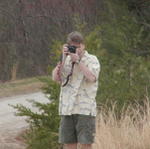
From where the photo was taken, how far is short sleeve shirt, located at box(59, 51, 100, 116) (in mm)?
6312

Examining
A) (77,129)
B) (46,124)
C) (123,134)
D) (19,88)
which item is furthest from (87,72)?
(19,88)

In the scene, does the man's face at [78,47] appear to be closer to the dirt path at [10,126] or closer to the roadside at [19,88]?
the dirt path at [10,126]

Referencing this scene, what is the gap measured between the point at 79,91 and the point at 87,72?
0.81 feet

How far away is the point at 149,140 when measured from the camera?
23.3 feet

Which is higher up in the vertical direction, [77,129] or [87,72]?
[87,72]

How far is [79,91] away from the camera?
20.8ft

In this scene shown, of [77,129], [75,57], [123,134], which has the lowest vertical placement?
[123,134]

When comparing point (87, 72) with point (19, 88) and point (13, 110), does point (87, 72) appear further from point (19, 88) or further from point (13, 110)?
point (19, 88)

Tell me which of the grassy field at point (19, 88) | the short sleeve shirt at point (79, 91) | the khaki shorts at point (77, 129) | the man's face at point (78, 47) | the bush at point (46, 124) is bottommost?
the grassy field at point (19, 88)

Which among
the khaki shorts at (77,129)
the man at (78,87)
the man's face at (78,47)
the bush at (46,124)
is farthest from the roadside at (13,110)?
the man's face at (78,47)

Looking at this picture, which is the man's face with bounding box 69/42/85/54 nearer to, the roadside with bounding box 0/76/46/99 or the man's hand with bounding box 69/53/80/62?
the man's hand with bounding box 69/53/80/62

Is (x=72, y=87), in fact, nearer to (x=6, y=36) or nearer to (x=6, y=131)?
(x=6, y=131)

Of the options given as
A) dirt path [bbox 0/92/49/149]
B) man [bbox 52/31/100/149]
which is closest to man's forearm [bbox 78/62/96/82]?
man [bbox 52/31/100/149]

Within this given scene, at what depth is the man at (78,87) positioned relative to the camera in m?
6.30
